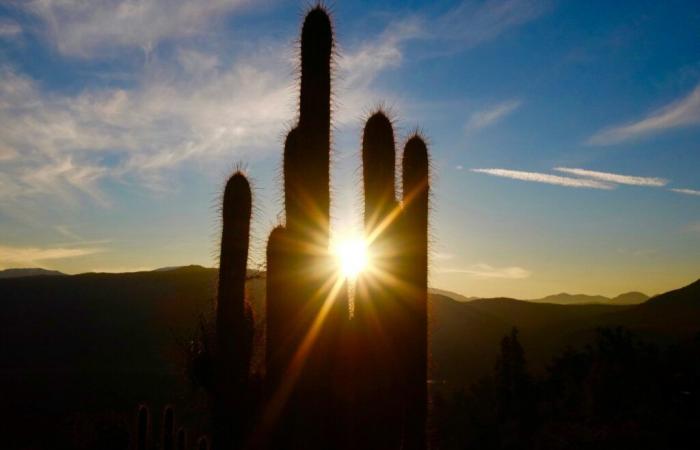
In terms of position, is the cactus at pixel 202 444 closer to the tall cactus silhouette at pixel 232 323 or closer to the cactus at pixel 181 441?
the cactus at pixel 181 441

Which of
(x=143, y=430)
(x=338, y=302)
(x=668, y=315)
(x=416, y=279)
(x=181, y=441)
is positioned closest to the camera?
(x=338, y=302)

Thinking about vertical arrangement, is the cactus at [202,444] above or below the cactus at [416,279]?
below

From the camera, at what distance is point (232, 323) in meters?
8.65

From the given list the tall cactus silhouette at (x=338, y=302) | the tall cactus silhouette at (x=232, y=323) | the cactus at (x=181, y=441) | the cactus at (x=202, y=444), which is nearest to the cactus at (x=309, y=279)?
the tall cactus silhouette at (x=338, y=302)

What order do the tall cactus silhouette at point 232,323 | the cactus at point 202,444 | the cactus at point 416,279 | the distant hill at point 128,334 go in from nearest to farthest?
the cactus at point 416,279 → the tall cactus silhouette at point 232,323 → the cactus at point 202,444 → the distant hill at point 128,334

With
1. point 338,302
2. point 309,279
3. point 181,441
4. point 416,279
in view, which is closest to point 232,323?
point 309,279

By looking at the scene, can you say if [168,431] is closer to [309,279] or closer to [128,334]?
[309,279]

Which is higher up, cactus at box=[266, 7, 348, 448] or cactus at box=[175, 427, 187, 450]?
cactus at box=[266, 7, 348, 448]

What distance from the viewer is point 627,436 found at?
18094 mm

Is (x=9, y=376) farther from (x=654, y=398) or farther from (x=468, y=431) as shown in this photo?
(x=654, y=398)

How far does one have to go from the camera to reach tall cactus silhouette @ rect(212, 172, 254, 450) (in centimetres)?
864

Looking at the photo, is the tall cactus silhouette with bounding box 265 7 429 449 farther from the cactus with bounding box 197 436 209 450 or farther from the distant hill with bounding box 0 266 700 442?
the distant hill with bounding box 0 266 700 442

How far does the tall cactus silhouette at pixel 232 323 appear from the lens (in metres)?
8.64

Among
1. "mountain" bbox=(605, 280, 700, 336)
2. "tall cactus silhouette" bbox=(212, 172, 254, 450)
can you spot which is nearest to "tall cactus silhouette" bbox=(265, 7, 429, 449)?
"tall cactus silhouette" bbox=(212, 172, 254, 450)
